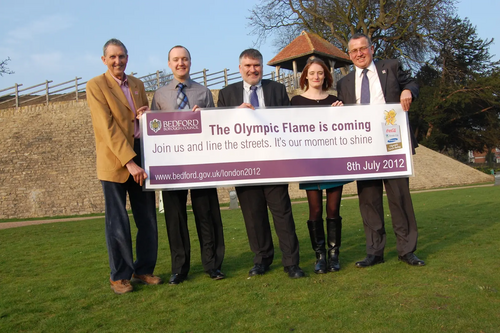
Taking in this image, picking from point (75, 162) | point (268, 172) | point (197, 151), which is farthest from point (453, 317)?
point (75, 162)

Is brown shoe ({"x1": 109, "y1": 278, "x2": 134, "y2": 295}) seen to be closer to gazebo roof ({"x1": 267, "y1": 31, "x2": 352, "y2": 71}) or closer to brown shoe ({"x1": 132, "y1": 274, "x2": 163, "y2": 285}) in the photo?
brown shoe ({"x1": 132, "y1": 274, "x2": 163, "y2": 285})

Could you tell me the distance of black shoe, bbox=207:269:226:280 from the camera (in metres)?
4.72

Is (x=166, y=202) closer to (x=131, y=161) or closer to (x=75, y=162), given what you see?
(x=131, y=161)

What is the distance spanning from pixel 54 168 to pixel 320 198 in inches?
904

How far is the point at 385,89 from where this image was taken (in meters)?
5.40

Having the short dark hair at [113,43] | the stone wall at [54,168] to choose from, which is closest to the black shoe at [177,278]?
the short dark hair at [113,43]

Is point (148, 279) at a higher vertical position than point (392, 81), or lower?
lower

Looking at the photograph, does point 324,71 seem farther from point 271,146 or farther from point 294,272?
point 294,272

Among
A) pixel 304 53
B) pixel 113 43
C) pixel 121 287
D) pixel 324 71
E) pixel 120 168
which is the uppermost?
pixel 304 53

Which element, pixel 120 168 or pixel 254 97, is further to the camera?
pixel 254 97

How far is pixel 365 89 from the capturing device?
542 centimetres

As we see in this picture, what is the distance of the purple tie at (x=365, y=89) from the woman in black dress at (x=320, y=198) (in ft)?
1.22

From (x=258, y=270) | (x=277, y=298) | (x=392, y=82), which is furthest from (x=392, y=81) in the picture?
(x=277, y=298)

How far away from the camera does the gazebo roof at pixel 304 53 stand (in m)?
33.3
